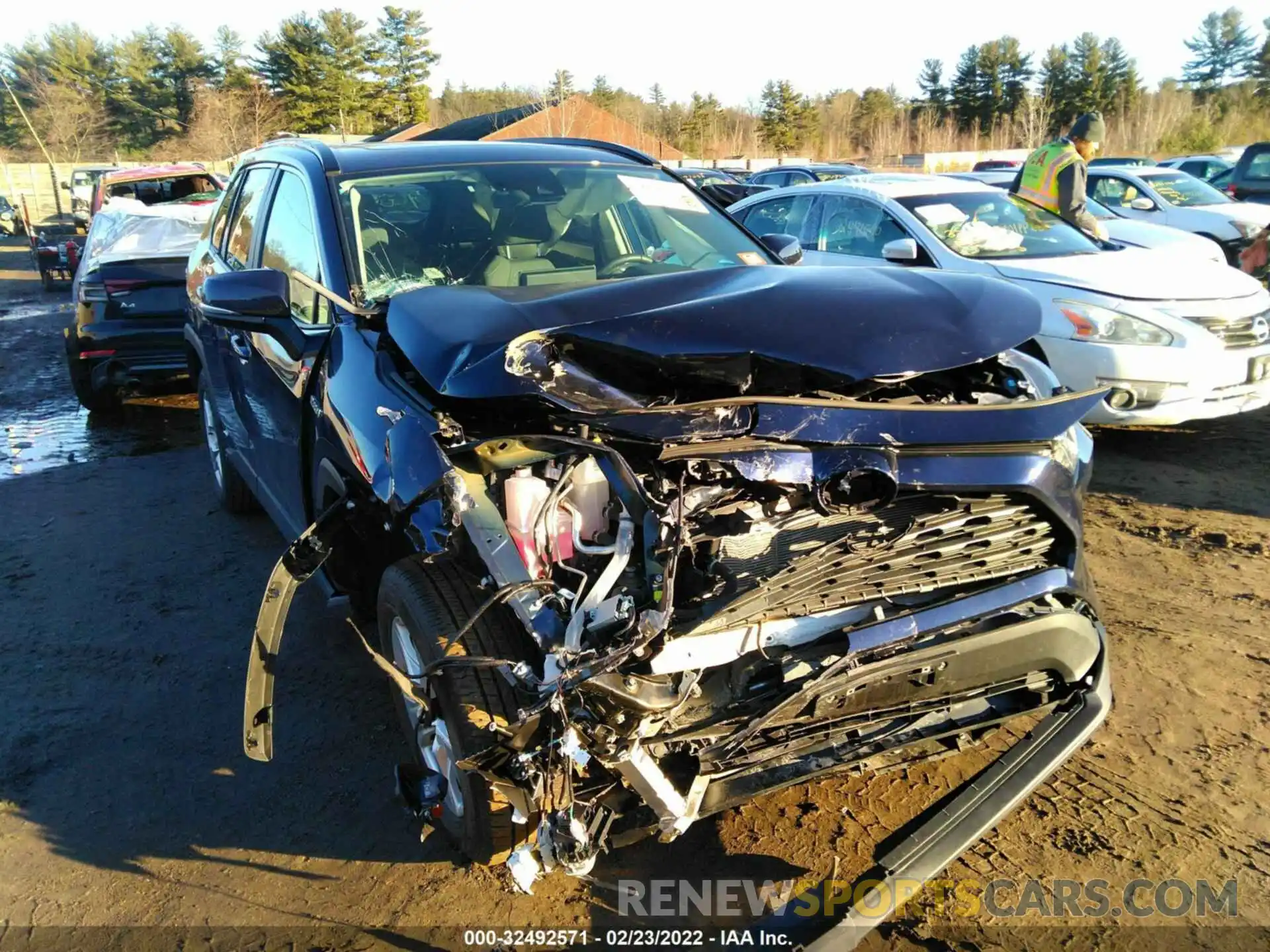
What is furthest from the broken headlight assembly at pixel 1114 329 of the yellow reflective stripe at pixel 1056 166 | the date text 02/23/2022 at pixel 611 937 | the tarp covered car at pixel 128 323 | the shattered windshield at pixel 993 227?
the tarp covered car at pixel 128 323

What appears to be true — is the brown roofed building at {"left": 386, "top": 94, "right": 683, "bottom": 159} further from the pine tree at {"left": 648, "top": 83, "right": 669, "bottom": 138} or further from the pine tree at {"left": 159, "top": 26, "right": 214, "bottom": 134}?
the pine tree at {"left": 159, "top": 26, "right": 214, "bottom": 134}

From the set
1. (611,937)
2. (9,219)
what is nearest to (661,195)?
(611,937)

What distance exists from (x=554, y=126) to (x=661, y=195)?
2255cm

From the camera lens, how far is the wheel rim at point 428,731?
2.42m

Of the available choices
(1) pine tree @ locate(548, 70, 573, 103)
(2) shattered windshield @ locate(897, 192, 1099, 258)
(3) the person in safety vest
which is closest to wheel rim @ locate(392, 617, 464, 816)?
(2) shattered windshield @ locate(897, 192, 1099, 258)

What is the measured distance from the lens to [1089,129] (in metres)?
7.99

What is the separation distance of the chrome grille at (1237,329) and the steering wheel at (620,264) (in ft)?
13.1

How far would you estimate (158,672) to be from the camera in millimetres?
3844

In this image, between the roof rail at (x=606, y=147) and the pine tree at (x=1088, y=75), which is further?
the pine tree at (x=1088, y=75)

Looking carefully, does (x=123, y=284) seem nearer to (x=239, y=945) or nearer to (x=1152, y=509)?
(x=239, y=945)

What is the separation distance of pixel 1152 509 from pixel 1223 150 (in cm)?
3559

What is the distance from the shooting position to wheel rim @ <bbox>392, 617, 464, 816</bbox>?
242 centimetres

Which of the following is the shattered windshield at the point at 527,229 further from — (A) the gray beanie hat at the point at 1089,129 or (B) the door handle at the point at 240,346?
(A) the gray beanie hat at the point at 1089,129

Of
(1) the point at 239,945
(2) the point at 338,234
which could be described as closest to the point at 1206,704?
(1) the point at 239,945
